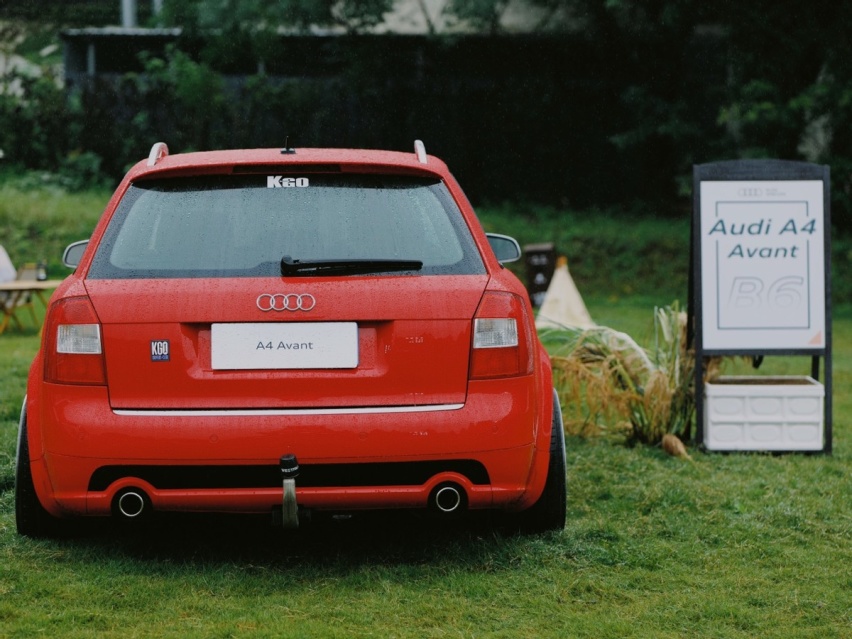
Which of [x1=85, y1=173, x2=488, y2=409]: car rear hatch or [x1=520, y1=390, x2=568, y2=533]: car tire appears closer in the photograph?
[x1=85, y1=173, x2=488, y2=409]: car rear hatch

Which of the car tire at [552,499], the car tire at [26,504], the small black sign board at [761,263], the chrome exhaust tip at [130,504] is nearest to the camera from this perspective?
the chrome exhaust tip at [130,504]

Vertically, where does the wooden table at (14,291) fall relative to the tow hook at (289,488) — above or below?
above

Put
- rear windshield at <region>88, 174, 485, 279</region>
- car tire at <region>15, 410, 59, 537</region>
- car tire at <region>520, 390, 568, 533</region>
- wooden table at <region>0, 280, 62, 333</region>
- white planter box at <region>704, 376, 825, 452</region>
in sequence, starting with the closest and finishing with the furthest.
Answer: rear windshield at <region>88, 174, 485, 279</region>
car tire at <region>15, 410, 59, 537</region>
car tire at <region>520, 390, 568, 533</region>
white planter box at <region>704, 376, 825, 452</region>
wooden table at <region>0, 280, 62, 333</region>

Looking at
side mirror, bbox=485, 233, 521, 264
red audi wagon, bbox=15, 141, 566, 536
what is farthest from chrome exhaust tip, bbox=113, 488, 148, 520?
side mirror, bbox=485, 233, 521, 264

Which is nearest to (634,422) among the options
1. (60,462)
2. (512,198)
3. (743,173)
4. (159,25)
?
(743,173)

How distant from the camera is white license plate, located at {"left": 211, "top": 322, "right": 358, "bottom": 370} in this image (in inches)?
163

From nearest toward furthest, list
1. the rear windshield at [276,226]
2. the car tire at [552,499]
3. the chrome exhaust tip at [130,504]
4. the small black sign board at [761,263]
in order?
the chrome exhaust tip at [130,504] → the rear windshield at [276,226] → the car tire at [552,499] → the small black sign board at [761,263]

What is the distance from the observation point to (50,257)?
19438mm

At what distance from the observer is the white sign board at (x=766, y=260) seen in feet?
23.4

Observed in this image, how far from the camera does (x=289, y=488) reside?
13.4 feet

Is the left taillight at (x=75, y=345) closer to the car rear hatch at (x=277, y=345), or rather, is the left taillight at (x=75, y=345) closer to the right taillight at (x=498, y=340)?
the car rear hatch at (x=277, y=345)

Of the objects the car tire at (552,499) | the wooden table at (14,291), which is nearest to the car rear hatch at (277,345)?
the car tire at (552,499)

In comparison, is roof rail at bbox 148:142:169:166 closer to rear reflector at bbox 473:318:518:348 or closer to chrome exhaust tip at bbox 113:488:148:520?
chrome exhaust tip at bbox 113:488:148:520

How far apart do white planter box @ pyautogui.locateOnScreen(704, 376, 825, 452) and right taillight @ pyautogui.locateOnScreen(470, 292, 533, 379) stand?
118 inches
